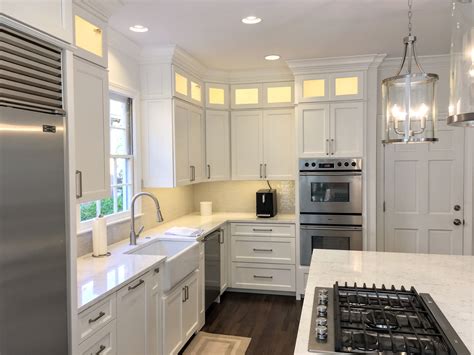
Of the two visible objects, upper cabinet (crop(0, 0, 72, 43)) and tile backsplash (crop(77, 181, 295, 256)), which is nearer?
upper cabinet (crop(0, 0, 72, 43))

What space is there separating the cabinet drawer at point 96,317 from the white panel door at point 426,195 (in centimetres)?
325

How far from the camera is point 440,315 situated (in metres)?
1.56

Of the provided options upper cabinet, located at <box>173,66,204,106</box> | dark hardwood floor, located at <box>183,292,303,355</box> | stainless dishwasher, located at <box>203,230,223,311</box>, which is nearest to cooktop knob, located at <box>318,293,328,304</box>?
dark hardwood floor, located at <box>183,292,303,355</box>

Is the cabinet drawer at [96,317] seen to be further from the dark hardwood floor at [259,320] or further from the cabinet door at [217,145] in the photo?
the cabinet door at [217,145]

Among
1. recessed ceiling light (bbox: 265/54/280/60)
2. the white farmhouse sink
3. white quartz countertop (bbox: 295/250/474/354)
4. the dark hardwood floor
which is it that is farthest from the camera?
recessed ceiling light (bbox: 265/54/280/60)

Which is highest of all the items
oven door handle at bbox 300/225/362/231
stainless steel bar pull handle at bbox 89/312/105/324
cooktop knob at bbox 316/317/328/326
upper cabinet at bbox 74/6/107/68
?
upper cabinet at bbox 74/6/107/68

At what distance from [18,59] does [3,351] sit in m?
1.10

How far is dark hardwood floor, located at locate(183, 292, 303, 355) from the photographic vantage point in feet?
11.0

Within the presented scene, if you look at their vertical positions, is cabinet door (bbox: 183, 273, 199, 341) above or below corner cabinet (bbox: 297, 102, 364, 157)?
below

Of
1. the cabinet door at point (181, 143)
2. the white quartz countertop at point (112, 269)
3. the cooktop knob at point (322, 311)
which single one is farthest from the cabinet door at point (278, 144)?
the cooktop knob at point (322, 311)

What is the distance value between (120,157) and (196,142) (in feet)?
3.49

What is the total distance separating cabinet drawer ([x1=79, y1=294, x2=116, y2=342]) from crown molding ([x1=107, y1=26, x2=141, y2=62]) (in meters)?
2.11

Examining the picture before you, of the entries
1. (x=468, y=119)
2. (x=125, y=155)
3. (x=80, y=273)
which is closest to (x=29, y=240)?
(x=80, y=273)

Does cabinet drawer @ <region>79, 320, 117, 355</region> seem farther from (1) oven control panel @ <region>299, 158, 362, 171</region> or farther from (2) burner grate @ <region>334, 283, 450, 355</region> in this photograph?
(1) oven control panel @ <region>299, 158, 362, 171</region>
